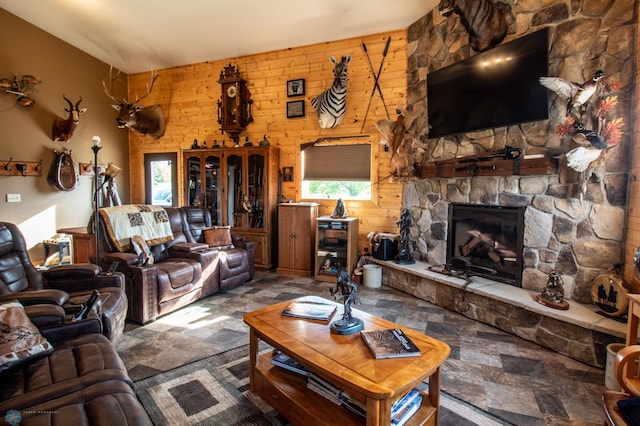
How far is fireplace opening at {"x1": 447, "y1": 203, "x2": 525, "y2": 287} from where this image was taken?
3.26 metres

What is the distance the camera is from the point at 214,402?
1.98m

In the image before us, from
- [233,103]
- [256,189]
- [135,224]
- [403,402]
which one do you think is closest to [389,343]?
[403,402]

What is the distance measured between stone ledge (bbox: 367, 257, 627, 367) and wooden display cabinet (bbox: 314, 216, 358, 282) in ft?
3.13

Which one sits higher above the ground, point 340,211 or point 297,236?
point 340,211

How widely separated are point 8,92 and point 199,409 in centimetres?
521

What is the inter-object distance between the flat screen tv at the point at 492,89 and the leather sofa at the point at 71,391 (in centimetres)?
361

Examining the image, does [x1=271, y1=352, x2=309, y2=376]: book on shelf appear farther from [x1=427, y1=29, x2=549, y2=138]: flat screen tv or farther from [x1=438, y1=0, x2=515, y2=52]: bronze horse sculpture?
[x1=438, y1=0, x2=515, y2=52]: bronze horse sculpture

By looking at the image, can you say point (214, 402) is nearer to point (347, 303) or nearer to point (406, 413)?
point (347, 303)

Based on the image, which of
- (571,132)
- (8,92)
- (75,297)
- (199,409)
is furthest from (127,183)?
(571,132)

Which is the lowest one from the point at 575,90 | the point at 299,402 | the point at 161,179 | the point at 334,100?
the point at 299,402

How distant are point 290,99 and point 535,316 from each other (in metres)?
4.34

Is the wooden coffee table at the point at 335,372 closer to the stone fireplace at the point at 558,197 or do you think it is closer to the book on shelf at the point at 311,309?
the book on shelf at the point at 311,309

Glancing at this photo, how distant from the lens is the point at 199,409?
75.4 inches

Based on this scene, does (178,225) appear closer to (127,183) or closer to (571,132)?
(127,183)
